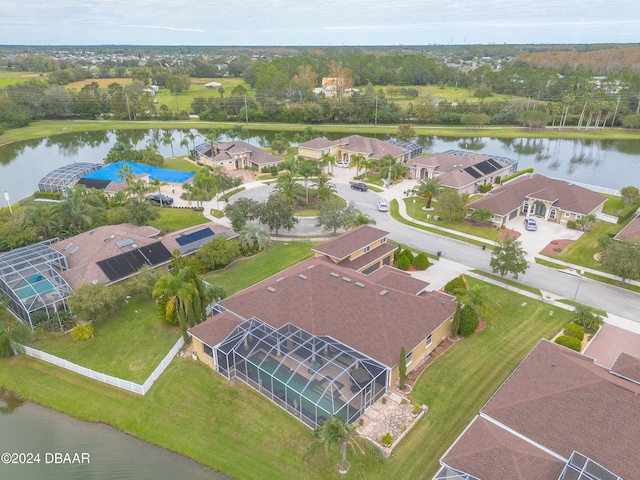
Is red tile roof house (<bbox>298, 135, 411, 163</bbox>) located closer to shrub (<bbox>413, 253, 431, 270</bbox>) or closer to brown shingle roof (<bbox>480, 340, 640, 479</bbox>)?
shrub (<bbox>413, 253, 431, 270</bbox>)

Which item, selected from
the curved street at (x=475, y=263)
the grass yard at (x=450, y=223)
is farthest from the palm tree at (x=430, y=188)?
the curved street at (x=475, y=263)

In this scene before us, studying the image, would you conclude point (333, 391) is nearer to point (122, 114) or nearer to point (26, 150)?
point (26, 150)

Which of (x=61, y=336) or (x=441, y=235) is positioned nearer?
(x=61, y=336)

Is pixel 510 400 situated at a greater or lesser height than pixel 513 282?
greater

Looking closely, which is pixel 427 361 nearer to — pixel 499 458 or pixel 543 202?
pixel 499 458

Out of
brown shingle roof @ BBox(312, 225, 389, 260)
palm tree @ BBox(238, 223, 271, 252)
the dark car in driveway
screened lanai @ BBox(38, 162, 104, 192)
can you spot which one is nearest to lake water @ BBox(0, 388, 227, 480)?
brown shingle roof @ BBox(312, 225, 389, 260)

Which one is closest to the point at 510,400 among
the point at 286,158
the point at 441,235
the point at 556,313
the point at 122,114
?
the point at 556,313

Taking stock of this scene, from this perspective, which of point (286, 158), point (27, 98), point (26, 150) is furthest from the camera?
point (27, 98)
